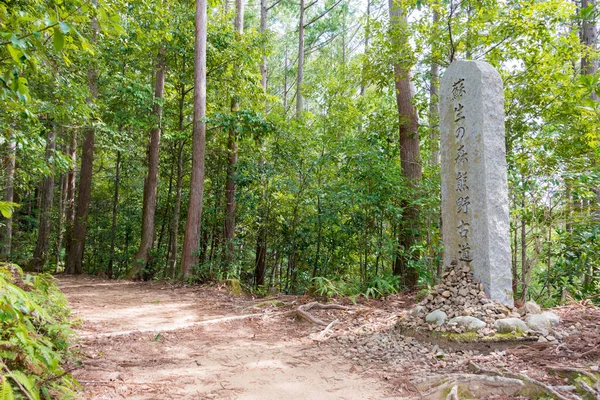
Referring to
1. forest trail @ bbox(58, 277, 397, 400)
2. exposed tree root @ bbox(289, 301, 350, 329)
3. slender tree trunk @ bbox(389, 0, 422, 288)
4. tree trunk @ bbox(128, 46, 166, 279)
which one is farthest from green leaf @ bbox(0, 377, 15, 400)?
tree trunk @ bbox(128, 46, 166, 279)

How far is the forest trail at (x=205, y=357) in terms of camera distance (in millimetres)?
2842

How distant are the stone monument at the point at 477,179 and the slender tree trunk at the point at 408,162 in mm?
2289

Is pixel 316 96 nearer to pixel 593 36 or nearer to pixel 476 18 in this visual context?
pixel 476 18

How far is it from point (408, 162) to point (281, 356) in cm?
517

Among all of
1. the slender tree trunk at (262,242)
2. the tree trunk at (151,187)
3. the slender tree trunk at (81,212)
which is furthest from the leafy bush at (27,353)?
the slender tree trunk at (81,212)

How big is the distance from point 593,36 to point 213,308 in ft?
35.1

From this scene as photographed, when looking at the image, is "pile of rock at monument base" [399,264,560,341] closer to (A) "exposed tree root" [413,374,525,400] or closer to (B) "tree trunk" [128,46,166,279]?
(A) "exposed tree root" [413,374,525,400]

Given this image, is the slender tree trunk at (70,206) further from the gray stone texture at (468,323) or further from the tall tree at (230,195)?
the gray stone texture at (468,323)

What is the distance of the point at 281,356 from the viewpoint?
376 centimetres

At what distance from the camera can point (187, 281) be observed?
26.5 ft

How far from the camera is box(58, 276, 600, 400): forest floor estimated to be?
281cm

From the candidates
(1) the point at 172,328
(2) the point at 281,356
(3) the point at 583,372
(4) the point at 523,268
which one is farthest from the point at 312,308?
(3) the point at 583,372

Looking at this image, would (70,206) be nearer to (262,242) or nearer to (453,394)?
(262,242)

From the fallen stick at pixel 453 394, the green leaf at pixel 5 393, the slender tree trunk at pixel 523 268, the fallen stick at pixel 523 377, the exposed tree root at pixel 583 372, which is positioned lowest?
the fallen stick at pixel 453 394
